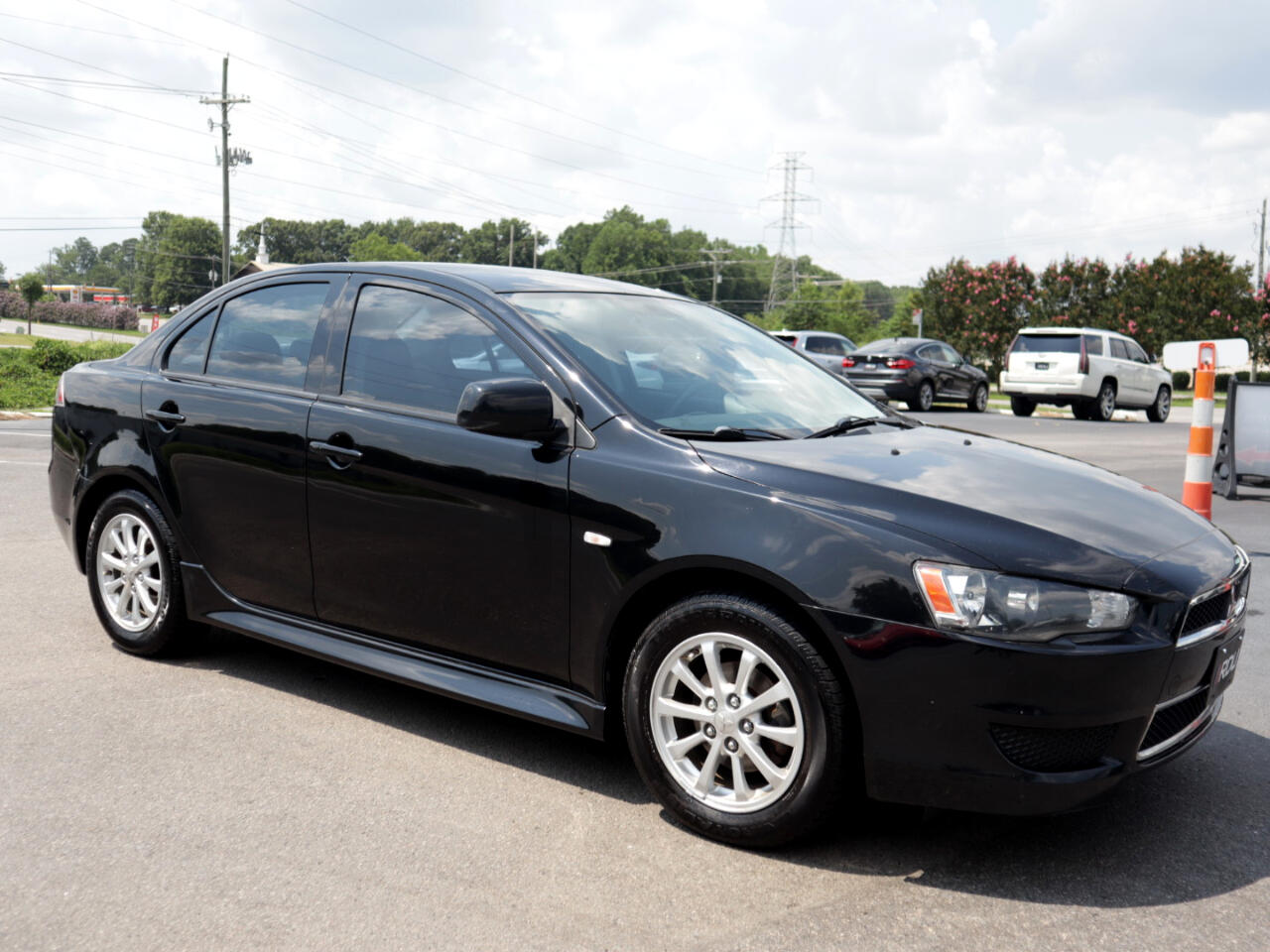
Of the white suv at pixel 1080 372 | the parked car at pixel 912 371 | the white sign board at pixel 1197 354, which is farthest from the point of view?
the parked car at pixel 912 371

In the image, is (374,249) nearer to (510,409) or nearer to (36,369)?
(36,369)

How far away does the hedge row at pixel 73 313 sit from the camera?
82625 mm

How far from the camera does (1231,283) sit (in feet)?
129

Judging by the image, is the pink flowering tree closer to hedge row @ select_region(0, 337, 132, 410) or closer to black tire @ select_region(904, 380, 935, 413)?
black tire @ select_region(904, 380, 935, 413)

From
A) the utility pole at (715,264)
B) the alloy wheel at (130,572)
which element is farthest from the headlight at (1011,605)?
the utility pole at (715,264)

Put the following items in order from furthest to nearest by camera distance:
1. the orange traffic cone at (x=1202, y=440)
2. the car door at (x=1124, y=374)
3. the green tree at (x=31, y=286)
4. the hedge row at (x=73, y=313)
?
the hedge row at (x=73, y=313) < the green tree at (x=31, y=286) < the car door at (x=1124, y=374) < the orange traffic cone at (x=1202, y=440)

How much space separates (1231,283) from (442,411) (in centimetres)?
4090

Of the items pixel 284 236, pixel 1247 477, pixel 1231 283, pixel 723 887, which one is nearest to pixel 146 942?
pixel 723 887

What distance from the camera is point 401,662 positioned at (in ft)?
13.6

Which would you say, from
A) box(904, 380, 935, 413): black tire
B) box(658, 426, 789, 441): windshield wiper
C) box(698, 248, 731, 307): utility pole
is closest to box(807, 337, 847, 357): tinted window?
box(904, 380, 935, 413): black tire

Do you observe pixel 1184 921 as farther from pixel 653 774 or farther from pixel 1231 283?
pixel 1231 283

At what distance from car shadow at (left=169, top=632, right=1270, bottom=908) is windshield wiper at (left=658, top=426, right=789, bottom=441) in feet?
3.68

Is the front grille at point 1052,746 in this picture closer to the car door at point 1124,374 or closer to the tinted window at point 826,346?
the car door at point 1124,374

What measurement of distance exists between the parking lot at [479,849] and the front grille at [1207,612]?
2.06 ft
